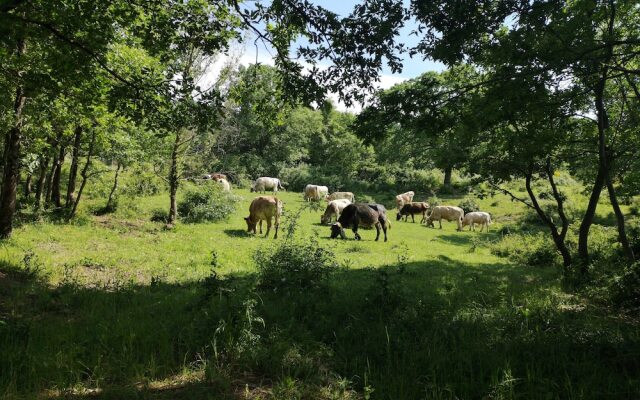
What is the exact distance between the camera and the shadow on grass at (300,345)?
418 cm

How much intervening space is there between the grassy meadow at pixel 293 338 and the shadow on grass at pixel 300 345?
0.07 feet

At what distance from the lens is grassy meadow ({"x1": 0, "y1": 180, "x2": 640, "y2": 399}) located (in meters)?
4.17

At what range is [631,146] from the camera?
10.5 m

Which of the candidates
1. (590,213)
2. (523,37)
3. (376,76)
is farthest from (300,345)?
(590,213)

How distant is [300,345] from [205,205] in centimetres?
1727

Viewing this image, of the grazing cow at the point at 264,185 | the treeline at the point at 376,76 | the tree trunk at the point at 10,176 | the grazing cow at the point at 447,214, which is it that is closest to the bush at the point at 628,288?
the treeline at the point at 376,76

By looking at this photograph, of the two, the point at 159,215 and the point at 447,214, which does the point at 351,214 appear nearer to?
the point at 159,215

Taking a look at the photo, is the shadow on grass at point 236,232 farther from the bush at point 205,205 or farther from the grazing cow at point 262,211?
the bush at point 205,205

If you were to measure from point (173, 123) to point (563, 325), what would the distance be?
27.8 feet

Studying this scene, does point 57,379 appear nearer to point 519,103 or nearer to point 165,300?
point 165,300

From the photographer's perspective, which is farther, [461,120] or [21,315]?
[461,120]

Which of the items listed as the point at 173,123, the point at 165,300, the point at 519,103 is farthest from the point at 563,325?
the point at 173,123

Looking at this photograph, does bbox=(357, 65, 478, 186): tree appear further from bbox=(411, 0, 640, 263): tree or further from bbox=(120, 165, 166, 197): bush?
bbox=(120, 165, 166, 197): bush

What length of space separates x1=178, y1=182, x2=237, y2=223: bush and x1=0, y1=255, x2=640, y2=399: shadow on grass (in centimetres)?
1278
